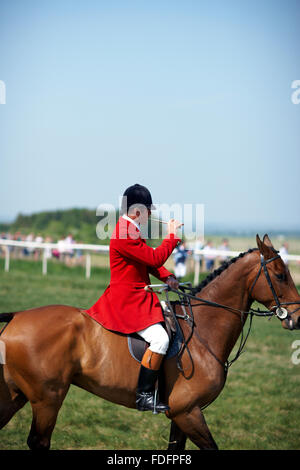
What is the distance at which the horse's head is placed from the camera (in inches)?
162

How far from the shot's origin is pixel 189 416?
3877mm

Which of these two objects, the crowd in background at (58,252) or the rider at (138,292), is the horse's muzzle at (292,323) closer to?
the rider at (138,292)

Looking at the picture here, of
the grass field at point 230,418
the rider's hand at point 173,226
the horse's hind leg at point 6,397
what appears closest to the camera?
the horse's hind leg at point 6,397

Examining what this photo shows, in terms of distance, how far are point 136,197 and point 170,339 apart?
1174 mm

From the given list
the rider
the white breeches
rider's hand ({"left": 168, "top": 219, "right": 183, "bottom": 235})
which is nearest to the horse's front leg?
the rider

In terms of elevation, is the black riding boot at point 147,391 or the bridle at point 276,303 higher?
the bridle at point 276,303

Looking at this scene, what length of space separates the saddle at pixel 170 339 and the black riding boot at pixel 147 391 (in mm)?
131

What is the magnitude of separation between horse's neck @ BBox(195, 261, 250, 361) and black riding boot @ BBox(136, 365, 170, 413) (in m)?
0.61

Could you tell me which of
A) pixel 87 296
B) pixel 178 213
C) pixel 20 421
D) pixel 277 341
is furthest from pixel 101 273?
pixel 178 213

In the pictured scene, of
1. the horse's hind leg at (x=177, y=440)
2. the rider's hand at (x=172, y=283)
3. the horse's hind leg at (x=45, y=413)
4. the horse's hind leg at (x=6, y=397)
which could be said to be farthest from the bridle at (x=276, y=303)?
the horse's hind leg at (x=6, y=397)

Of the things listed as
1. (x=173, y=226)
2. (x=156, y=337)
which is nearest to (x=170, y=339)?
(x=156, y=337)

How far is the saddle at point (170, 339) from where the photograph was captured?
3.93 m

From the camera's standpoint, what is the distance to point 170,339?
400 cm
